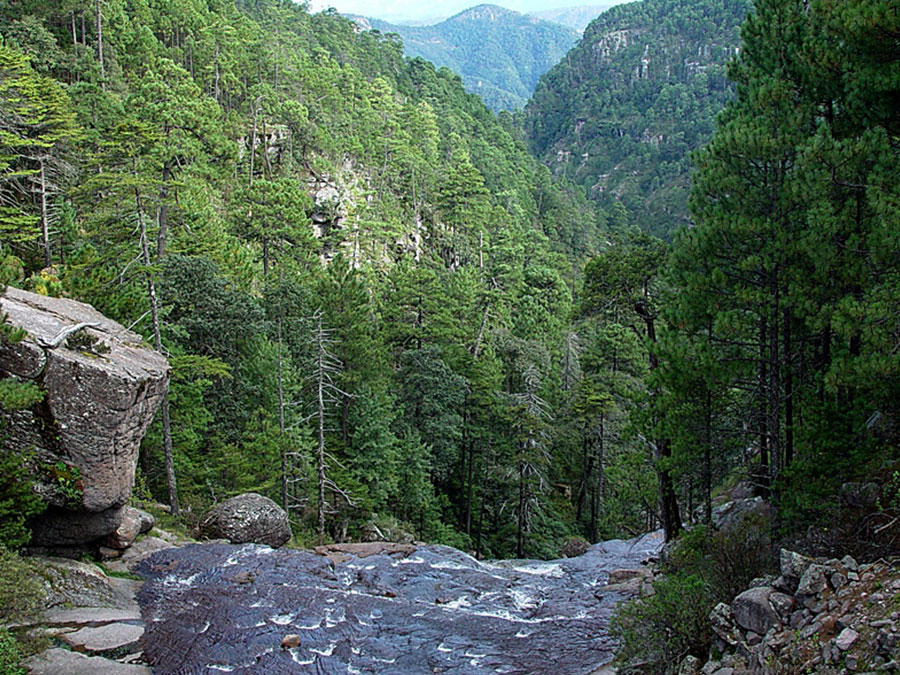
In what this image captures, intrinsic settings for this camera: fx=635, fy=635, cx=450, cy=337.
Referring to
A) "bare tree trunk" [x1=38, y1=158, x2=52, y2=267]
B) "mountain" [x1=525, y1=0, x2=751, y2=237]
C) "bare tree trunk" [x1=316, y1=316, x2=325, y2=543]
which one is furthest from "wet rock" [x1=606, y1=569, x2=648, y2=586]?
"mountain" [x1=525, y1=0, x2=751, y2=237]

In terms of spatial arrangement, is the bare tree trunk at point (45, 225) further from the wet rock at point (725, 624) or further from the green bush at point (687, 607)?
the wet rock at point (725, 624)

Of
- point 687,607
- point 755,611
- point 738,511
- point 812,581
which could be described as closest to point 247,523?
point 738,511

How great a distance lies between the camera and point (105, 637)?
1126 cm

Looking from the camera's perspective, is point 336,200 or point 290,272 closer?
point 290,272

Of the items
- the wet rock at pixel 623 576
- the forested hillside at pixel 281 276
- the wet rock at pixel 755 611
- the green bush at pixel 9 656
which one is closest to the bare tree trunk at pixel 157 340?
the forested hillside at pixel 281 276

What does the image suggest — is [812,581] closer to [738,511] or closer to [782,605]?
[782,605]

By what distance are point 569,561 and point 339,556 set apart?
9.04 metres

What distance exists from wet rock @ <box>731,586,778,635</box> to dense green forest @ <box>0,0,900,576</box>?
248 centimetres

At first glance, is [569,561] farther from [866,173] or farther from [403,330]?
[866,173]

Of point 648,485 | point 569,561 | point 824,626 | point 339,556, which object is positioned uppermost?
point 824,626

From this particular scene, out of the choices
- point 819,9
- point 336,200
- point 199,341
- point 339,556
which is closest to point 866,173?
point 819,9

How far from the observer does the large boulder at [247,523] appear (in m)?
19.4

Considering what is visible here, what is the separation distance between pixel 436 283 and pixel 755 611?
27661 mm

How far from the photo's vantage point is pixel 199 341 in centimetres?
2530
